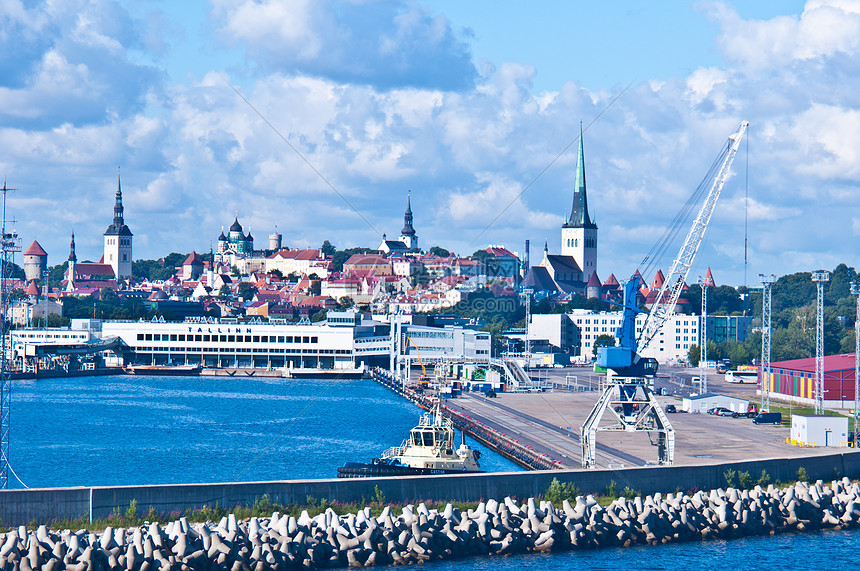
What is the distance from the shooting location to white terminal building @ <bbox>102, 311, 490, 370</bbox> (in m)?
120

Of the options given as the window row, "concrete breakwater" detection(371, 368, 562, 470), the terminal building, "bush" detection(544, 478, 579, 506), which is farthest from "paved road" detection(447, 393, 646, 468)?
the window row

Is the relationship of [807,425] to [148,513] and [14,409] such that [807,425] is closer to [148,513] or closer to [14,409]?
[148,513]

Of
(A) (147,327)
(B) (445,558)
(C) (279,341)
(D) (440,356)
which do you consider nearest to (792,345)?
(D) (440,356)

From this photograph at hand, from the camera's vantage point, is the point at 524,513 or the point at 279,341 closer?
the point at 524,513

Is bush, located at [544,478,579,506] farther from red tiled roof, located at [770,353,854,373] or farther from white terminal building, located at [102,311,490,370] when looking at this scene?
white terminal building, located at [102,311,490,370]

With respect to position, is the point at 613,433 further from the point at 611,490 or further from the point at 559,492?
the point at 559,492

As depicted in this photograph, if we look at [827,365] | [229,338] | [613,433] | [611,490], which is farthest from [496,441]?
[229,338]

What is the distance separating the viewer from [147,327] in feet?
408

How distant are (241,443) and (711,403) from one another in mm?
28293

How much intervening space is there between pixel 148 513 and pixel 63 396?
64.6 m

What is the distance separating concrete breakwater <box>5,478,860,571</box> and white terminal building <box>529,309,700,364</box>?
368ft

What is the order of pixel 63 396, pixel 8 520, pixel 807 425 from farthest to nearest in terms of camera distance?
pixel 63 396 → pixel 807 425 → pixel 8 520

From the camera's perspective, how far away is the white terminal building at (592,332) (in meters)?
146

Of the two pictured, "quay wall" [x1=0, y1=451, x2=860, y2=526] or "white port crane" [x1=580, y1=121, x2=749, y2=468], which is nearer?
"quay wall" [x1=0, y1=451, x2=860, y2=526]
